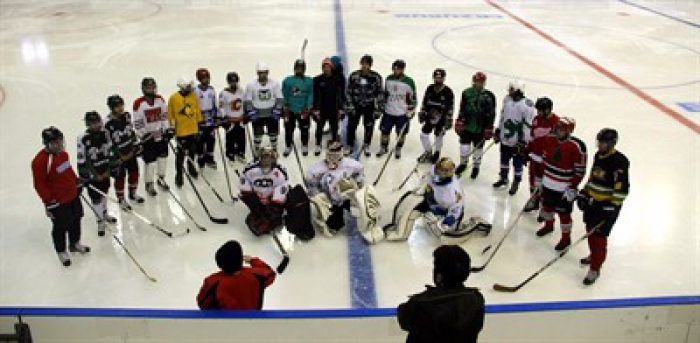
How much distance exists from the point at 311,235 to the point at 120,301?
137 cm

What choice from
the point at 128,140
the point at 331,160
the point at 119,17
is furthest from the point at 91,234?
the point at 119,17

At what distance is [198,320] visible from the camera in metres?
2.50

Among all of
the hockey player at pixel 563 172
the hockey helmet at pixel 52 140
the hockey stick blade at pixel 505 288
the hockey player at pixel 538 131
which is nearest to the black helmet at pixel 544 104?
the hockey player at pixel 538 131

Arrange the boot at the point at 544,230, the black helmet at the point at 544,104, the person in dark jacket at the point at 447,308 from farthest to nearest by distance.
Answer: the boot at the point at 544,230 → the black helmet at the point at 544,104 → the person in dark jacket at the point at 447,308

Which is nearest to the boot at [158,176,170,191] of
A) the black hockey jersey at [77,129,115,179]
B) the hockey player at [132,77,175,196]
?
the hockey player at [132,77,175,196]

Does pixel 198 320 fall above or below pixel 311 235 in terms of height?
above

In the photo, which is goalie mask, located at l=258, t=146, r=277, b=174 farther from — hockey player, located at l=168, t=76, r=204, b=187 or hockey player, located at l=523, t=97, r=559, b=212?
hockey player, located at l=523, t=97, r=559, b=212

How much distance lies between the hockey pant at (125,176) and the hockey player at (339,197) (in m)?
1.43

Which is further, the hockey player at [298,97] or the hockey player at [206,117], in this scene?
the hockey player at [298,97]

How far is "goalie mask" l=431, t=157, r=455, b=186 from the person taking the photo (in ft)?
13.2

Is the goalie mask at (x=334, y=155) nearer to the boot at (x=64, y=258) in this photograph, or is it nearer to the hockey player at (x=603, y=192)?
the hockey player at (x=603, y=192)

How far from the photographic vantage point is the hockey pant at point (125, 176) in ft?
14.5

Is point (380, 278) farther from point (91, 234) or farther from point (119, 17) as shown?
point (119, 17)

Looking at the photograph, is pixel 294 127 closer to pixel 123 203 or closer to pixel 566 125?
pixel 123 203
